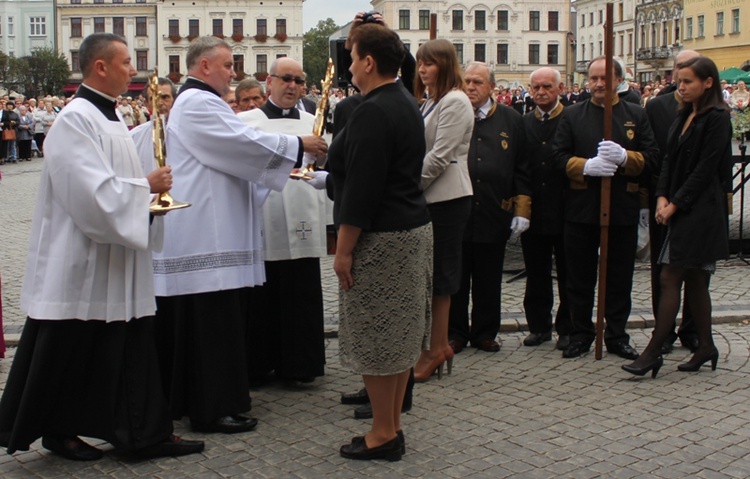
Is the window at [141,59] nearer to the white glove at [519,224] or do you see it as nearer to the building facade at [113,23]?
the building facade at [113,23]

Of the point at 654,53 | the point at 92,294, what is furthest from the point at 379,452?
the point at 654,53

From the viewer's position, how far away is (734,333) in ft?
25.0

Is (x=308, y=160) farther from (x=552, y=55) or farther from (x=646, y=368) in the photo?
(x=552, y=55)

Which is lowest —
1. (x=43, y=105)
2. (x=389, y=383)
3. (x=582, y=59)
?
(x=389, y=383)

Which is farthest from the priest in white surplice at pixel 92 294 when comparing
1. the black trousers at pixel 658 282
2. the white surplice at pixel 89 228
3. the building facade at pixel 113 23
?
the building facade at pixel 113 23

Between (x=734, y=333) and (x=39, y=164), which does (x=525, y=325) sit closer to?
(x=734, y=333)

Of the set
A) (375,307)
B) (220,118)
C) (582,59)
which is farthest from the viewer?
(582,59)

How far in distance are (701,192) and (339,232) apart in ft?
9.00

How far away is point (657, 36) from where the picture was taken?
80750mm

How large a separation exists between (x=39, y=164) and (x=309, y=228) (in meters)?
25.2

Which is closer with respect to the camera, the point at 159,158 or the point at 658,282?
the point at 159,158

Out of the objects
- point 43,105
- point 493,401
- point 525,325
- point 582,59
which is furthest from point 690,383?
point 582,59

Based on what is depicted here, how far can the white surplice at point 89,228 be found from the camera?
4.70 meters

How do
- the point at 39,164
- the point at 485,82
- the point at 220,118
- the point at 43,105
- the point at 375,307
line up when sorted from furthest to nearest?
the point at 43,105
the point at 39,164
the point at 485,82
the point at 220,118
the point at 375,307
